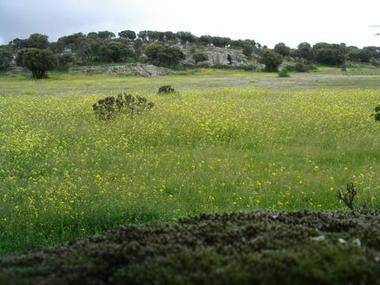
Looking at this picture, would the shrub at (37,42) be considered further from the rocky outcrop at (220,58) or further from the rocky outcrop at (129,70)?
the rocky outcrop at (129,70)

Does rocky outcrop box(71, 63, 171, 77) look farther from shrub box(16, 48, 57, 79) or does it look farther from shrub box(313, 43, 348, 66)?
shrub box(313, 43, 348, 66)

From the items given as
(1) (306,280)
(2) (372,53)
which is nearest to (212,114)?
(1) (306,280)

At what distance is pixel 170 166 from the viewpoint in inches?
519

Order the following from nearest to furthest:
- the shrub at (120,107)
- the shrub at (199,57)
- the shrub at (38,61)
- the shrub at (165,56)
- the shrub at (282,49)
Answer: the shrub at (120,107) → the shrub at (38,61) → the shrub at (165,56) → the shrub at (199,57) → the shrub at (282,49)

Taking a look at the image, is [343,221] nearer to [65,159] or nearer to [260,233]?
[260,233]

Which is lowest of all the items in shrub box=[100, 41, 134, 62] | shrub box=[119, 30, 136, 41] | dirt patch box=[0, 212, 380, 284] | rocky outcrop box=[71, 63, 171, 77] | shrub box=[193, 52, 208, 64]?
rocky outcrop box=[71, 63, 171, 77]

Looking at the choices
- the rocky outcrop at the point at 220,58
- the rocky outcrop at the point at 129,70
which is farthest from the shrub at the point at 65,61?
the rocky outcrop at the point at 220,58

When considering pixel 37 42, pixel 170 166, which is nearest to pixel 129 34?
pixel 37 42

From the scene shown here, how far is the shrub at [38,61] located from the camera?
69.0 meters

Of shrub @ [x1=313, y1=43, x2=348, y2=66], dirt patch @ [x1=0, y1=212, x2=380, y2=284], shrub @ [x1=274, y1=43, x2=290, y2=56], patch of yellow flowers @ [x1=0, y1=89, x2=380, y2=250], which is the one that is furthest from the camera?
shrub @ [x1=274, y1=43, x2=290, y2=56]

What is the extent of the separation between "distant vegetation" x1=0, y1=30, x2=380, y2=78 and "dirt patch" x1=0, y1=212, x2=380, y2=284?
6692 cm

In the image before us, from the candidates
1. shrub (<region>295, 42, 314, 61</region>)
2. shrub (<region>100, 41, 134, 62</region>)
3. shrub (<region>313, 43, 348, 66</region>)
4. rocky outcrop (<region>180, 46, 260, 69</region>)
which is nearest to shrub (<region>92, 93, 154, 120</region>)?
shrub (<region>100, 41, 134, 62</region>)

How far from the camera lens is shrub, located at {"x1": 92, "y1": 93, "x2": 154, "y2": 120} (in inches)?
885

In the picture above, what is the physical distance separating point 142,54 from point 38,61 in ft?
115
